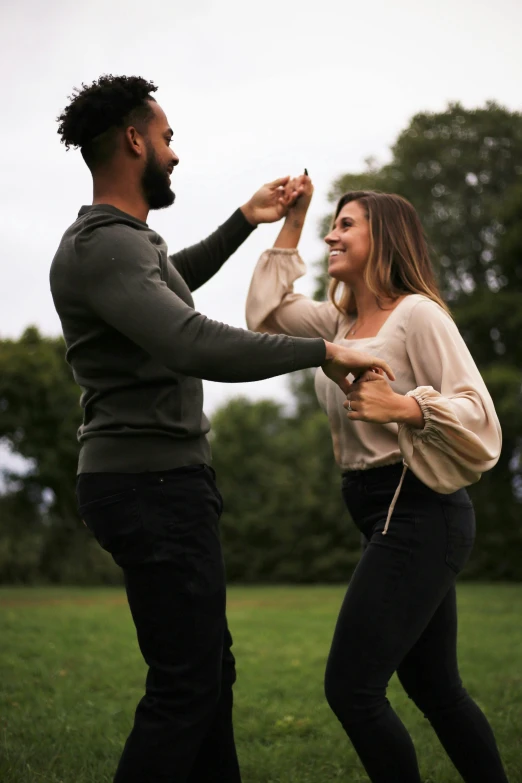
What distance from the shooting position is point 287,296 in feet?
14.1

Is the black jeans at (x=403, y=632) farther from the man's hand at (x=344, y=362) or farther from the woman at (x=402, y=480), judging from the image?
the man's hand at (x=344, y=362)

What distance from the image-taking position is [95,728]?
5516mm

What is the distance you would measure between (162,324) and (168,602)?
91cm

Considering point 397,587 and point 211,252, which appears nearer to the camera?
point 397,587

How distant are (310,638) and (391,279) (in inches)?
296

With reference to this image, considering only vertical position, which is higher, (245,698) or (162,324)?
(162,324)

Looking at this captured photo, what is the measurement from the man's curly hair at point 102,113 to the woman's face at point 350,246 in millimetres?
1094

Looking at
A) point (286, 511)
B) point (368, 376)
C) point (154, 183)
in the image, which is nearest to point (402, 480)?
point (368, 376)

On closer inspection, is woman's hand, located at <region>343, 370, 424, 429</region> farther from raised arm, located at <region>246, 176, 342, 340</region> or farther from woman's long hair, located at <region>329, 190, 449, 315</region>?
raised arm, located at <region>246, 176, 342, 340</region>

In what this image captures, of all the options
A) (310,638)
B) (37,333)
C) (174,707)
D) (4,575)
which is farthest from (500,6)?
(37,333)

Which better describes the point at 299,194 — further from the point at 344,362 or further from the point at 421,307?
the point at 344,362

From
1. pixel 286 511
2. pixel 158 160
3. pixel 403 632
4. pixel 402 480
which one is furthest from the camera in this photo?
pixel 286 511

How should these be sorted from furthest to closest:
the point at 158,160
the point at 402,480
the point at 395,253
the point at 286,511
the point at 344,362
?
the point at 286,511 → the point at 395,253 → the point at 402,480 → the point at 158,160 → the point at 344,362

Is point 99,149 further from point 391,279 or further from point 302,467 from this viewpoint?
point 302,467
